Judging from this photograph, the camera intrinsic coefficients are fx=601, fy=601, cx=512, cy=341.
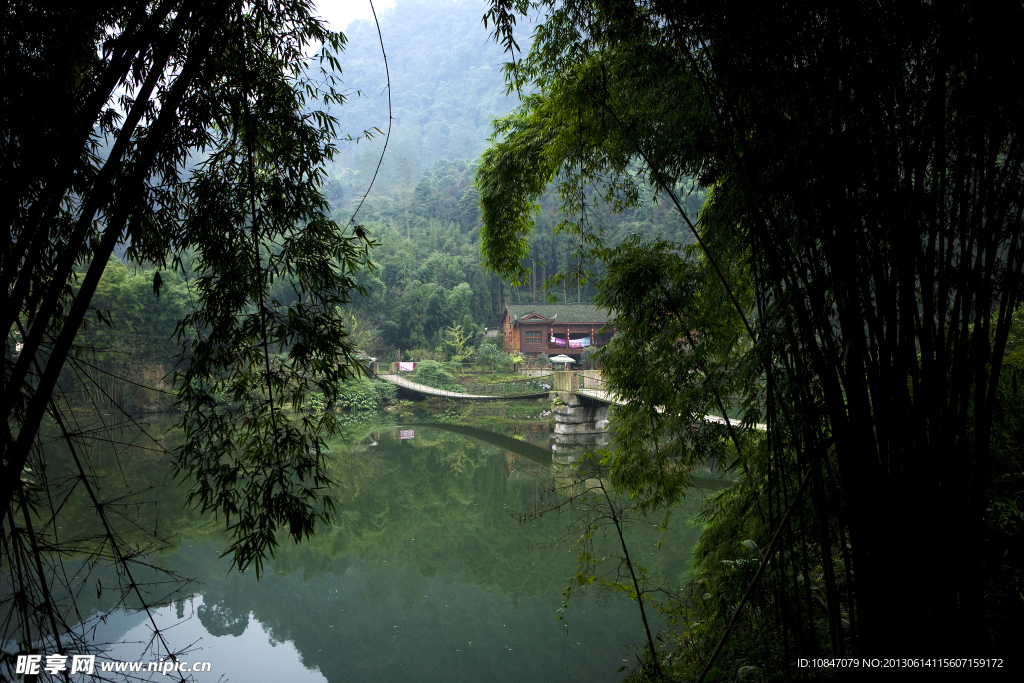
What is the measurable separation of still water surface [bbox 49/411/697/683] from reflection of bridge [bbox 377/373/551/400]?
14.7ft

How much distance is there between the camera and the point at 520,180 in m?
2.95

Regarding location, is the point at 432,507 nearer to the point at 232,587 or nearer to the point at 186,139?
the point at 232,587

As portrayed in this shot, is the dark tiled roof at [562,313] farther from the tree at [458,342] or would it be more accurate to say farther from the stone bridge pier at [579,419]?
the stone bridge pier at [579,419]

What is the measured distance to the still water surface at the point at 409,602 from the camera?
3.67m

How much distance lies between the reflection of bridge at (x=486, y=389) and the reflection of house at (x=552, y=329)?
10.4 feet

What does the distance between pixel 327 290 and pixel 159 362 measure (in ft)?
40.4

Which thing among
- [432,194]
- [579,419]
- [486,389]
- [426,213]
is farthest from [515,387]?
[432,194]

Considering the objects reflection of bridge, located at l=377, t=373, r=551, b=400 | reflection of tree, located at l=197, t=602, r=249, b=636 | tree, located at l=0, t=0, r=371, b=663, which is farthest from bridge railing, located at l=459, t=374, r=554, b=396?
tree, located at l=0, t=0, r=371, b=663

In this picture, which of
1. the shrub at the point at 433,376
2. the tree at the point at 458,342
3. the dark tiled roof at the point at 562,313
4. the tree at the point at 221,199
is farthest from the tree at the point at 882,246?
the tree at the point at 458,342

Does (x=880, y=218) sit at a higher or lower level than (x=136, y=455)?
higher

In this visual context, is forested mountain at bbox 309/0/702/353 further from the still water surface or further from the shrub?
→ the still water surface

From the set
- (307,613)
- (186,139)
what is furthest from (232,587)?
(186,139)

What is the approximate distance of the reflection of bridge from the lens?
11.9 metres

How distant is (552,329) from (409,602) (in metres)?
11.5
